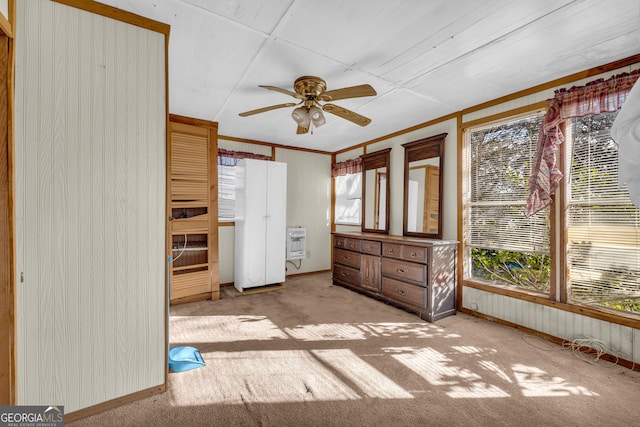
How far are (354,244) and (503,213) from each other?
1.97 m

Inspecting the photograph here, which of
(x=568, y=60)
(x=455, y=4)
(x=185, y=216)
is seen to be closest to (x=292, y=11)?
(x=455, y=4)

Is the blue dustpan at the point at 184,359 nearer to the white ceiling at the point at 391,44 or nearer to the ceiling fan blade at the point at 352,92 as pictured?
the white ceiling at the point at 391,44

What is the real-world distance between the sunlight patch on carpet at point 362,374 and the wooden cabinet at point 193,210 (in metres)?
2.14

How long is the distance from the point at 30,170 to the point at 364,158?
417 cm

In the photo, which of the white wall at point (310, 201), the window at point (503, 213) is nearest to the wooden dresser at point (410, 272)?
the window at point (503, 213)

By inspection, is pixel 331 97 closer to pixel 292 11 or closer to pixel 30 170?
pixel 292 11

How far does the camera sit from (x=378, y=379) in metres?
2.06

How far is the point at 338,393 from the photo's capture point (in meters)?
1.90

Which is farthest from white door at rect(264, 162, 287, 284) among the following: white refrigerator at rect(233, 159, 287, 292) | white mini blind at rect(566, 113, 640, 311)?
white mini blind at rect(566, 113, 640, 311)

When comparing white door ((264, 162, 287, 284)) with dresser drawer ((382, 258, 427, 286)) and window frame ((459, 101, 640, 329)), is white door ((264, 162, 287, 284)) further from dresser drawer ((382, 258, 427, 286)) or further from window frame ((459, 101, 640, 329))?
window frame ((459, 101, 640, 329))

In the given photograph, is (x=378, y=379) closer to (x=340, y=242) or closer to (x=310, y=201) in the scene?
(x=340, y=242)

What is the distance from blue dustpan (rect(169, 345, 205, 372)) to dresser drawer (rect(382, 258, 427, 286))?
234 centimetres

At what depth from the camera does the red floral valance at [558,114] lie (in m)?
2.25

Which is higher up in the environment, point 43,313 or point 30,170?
point 30,170
